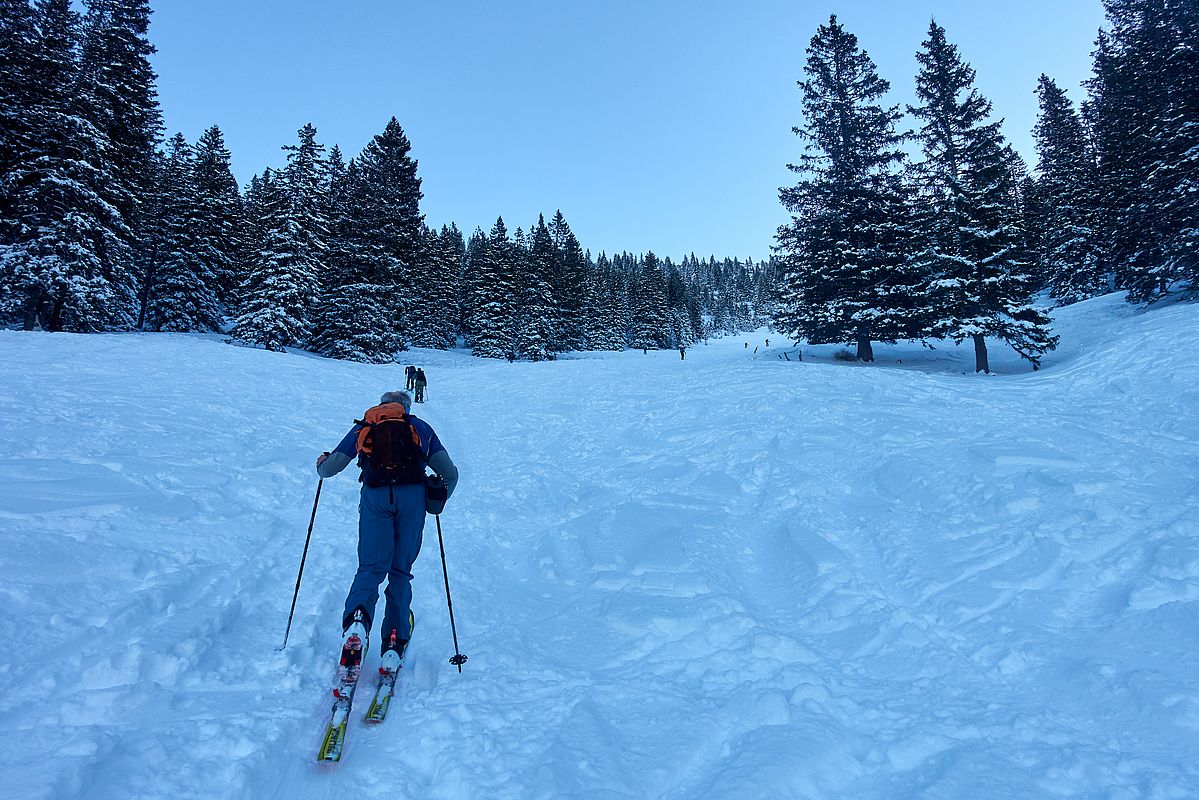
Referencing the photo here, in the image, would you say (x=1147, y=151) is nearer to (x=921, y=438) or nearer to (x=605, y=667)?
(x=921, y=438)

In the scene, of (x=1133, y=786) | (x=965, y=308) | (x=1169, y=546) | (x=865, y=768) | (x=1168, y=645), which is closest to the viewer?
(x=1133, y=786)

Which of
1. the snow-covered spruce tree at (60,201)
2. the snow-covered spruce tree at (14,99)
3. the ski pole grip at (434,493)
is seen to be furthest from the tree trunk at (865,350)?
the snow-covered spruce tree at (14,99)

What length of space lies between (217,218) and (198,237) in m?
2.40

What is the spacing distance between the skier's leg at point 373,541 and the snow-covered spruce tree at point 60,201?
85.1 feet

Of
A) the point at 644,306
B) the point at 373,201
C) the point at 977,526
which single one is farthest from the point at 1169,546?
the point at 644,306

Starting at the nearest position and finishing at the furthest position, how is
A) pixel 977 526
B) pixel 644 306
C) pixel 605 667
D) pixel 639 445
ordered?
pixel 605 667 < pixel 977 526 < pixel 639 445 < pixel 644 306

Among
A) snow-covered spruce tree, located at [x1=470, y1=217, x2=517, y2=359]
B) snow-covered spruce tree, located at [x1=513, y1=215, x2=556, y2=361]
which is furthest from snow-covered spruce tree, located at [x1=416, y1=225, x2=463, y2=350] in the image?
snow-covered spruce tree, located at [x1=513, y1=215, x2=556, y2=361]

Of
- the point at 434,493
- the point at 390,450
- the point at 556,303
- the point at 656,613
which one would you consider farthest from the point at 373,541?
the point at 556,303

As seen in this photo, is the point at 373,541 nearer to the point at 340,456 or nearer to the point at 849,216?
the point at 340,456

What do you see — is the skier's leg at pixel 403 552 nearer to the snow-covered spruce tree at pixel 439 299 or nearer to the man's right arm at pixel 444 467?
the man's right arm at pixel 444 467

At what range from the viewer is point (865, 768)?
125 inches

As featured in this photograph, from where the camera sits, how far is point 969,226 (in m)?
19.1

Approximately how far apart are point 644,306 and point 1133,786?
65.8m

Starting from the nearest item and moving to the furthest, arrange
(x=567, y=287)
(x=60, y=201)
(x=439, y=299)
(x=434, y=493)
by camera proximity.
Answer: (x=434, y=493)
(x=60, y=201)
(x=439, y=299)
(x=567, y=287)
